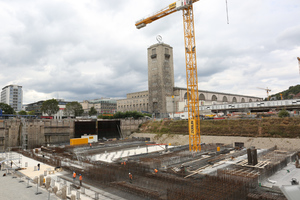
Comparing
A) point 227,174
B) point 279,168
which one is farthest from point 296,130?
point 227,174

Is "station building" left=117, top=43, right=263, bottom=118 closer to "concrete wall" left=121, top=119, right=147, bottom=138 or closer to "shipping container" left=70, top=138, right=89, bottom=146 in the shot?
"concrete wall" left=121, top=119, right=147, bottom=138

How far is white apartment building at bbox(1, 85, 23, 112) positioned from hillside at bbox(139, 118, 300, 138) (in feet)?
544

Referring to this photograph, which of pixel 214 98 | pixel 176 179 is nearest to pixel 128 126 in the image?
pixel 176 179

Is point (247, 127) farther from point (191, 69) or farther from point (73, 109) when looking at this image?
point (73, 109)

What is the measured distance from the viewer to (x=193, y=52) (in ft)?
118

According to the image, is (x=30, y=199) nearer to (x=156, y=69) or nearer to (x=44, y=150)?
(x=44, y=150)

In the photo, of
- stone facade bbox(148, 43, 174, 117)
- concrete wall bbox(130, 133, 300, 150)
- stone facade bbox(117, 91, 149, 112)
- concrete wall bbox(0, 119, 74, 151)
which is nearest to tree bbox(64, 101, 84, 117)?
stone facade bbox(117, 91, 149, 112)

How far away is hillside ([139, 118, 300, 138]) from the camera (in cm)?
4128

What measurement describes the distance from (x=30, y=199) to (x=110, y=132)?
168 feet

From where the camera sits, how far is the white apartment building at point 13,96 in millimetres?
170663

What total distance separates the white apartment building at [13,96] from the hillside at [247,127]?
165844mm

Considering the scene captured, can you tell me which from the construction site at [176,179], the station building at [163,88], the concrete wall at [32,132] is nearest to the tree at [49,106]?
the concrete wall at [32,132]

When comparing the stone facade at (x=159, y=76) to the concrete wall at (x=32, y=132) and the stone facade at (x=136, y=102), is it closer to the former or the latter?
the stone facade at (x=136, y=102)

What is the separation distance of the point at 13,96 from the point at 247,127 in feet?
638
